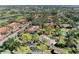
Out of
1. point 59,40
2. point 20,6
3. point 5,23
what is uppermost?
point 20,6

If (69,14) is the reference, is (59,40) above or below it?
below

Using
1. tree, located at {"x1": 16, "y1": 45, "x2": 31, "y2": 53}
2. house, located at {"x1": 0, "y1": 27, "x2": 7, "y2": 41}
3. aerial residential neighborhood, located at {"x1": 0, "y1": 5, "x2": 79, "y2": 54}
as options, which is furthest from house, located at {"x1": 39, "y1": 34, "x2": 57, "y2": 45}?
house, located at {"x1": 0, "y1": 27, "x2": 7, "y2": 41}

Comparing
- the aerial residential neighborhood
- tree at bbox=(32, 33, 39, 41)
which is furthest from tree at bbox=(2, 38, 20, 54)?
tree at bbox=(32, 33, 39, 41)

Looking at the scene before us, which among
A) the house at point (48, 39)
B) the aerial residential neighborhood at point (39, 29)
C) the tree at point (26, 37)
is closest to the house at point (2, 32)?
the aerial residential neighborhood at point (39, 29)

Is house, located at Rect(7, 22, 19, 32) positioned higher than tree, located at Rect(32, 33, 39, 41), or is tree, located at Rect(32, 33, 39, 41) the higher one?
house, located at Rect(7, 22, 19, 32)

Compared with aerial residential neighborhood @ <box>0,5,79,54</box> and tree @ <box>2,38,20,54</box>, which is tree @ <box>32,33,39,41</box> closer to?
aerial residential neighborhood @ <box>0,5,79,54</box>

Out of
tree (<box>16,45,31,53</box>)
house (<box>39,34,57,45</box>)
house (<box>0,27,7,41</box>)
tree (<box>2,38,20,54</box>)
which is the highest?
house (<box>0,27,7,41</box>)

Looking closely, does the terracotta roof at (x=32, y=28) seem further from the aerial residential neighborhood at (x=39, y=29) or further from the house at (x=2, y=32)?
the house at (x=2, y=32)

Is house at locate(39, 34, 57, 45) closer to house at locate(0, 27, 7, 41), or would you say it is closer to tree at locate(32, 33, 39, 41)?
tree at locate(32, 33, 39, 41)
